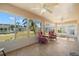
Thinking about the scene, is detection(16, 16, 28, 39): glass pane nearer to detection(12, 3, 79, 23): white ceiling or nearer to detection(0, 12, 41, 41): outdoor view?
detection(0, 12, 41, 41): outdoor view

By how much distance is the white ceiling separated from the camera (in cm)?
243

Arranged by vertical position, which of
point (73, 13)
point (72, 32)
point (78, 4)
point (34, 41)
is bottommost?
point (34, 41)

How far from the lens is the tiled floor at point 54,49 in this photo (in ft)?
7.98

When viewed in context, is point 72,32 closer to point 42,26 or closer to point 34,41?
point 42,26

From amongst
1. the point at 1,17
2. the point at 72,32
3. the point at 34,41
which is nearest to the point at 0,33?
the point at 1,17

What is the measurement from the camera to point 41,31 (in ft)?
8.25

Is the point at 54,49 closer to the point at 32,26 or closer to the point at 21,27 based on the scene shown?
the point at 32,26

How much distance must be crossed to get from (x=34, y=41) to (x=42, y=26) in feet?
1.04

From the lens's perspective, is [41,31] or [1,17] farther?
[41,31]

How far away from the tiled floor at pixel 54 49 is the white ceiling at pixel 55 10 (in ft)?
1.34

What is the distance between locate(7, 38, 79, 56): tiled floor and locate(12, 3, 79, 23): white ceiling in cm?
41

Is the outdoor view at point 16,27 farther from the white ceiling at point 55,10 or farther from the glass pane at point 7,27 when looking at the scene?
the white ceiling at point 55,10

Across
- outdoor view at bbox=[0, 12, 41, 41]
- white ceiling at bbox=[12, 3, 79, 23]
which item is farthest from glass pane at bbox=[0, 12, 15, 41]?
white ceiling at bbox=[12, 3, 79, 23]

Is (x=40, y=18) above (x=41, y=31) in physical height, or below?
above
